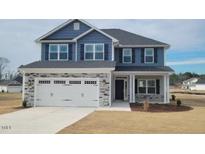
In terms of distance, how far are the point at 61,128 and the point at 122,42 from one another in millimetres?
17318

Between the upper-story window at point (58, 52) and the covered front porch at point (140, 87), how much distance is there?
15.4 feet

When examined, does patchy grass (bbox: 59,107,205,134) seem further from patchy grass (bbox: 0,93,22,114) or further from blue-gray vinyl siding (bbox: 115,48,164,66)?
blue-gray vinyl siding (bbox: 115,48,164,66)

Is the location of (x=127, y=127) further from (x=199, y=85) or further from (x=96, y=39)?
(x=199, y=85)

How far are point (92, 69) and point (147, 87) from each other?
316 inches

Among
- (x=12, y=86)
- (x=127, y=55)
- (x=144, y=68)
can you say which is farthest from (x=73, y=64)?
(x=12, y=86)

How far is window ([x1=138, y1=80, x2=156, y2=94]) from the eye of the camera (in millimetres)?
27969

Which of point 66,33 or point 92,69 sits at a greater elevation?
point 66,33

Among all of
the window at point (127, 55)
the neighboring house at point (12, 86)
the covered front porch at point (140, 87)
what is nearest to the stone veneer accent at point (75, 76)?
the covered front porch at point (140, 87)

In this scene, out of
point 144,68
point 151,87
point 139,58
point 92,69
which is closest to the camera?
point 92,69

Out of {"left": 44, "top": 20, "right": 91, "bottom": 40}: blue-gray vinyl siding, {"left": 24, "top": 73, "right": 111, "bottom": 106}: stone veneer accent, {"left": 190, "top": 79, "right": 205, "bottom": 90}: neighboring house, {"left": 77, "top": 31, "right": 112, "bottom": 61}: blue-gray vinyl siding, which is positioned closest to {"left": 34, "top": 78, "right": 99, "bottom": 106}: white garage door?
{"left": 24, "top": 73, "right": 111, "bottom": 106}: stone veneer accent

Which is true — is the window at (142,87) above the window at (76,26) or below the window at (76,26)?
below

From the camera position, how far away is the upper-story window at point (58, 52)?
25344 mm

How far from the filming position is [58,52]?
25469 mm

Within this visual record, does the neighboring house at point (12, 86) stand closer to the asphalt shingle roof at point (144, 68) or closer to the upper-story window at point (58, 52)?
the upper-story window at point (58, 52)
